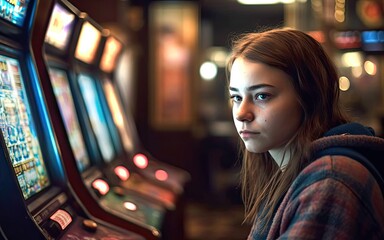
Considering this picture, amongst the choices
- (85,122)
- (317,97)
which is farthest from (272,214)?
(85,122)

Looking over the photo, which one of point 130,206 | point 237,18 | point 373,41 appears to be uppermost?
point 237,18

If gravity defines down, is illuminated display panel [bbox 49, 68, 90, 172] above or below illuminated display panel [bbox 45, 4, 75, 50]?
below

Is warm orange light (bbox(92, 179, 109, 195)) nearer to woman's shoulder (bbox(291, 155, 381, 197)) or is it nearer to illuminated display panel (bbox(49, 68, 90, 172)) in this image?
illuminated display panel (bbox(49, 68, 90, 172))

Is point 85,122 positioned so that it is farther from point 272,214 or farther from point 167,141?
point 167,141

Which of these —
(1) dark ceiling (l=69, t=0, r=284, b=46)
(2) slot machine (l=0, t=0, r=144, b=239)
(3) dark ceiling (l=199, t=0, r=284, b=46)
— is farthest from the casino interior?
(3) dark ceiling (l=199, t=0, r=284, b=46)

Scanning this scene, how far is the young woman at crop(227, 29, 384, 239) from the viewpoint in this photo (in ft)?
4.04

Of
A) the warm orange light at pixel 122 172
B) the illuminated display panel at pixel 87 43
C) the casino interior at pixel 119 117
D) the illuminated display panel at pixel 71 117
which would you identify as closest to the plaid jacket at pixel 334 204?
the casino interior at pixel 119 117

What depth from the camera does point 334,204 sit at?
1.22 meters

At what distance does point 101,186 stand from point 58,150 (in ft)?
2.05

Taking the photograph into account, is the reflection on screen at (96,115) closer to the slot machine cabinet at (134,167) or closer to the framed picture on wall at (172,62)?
the slot machine cabinet at (134,167)

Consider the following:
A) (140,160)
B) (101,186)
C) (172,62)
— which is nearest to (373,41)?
(172,62)

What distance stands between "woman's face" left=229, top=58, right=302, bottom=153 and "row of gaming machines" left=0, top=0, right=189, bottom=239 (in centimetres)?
68

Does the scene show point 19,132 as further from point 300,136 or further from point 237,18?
point 237,18

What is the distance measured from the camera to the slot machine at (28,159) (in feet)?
5.33
